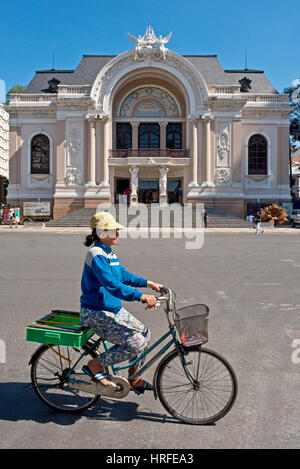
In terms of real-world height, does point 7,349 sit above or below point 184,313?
below

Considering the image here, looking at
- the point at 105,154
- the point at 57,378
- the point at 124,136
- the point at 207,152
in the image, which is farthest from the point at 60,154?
the point at 57,378

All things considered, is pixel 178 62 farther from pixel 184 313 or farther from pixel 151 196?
pixel 184 313

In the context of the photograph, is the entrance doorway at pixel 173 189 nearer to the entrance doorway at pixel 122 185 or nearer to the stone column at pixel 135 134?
the entrance doorway at pixel 122 185

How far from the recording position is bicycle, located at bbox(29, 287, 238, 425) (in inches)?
145

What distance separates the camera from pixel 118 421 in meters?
3.74

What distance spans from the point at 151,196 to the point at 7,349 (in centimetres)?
3866

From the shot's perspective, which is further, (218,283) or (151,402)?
(218,283)

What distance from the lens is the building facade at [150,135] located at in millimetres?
40500

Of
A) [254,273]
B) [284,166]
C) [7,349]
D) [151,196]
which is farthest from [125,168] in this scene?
[7,349]

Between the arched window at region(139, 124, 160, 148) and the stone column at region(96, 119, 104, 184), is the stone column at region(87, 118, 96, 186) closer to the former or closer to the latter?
the stone column at region(96, 119, 104, 184)

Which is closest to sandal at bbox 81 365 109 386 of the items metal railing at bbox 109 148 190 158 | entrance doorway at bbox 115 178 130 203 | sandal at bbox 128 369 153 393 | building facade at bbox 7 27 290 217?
sandal at bbox 128 369 153 393

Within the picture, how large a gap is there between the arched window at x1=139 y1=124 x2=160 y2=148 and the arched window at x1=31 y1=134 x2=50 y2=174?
9607 mm

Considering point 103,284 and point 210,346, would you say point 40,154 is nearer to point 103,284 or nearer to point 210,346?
point 210,346

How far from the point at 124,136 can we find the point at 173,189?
7449 mm
